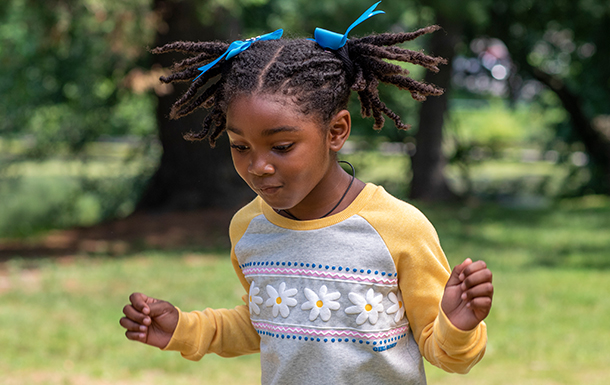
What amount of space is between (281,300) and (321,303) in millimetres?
117

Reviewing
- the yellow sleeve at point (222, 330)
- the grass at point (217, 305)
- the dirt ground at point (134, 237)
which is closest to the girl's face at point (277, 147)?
the yellow sleeve at point (222, 330)

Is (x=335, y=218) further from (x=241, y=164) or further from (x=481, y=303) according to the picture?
(x=481, y=303)

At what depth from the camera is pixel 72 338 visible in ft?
16.8

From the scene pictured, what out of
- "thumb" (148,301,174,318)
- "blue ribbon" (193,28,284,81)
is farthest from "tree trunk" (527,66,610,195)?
"thumb" (148,301,174,318)

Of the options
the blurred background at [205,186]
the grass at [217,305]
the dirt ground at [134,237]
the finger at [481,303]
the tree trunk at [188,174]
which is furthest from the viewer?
the tree trunk at [188,174]

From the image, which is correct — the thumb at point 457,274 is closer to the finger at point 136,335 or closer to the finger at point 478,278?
the finger at point 478,278

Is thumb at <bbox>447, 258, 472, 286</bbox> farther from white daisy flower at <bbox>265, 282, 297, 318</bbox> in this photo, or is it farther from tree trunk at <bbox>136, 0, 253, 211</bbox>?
tree trunk at <bbox>136, 0, 253, 211</bbox>

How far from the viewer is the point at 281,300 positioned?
1.87 metres

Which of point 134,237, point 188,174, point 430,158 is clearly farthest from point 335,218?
point 430,158

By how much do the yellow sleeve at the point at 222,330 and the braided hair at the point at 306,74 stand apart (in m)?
0.30

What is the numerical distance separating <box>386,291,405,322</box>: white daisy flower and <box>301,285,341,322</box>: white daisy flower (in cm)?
15

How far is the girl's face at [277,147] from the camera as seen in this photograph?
1758 mm

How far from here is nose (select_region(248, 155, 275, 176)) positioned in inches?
69.3

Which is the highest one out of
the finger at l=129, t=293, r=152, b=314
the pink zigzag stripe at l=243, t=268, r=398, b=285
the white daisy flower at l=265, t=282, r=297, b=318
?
the pink zigzag stripe at l=243, t=268, r=398, b=285
